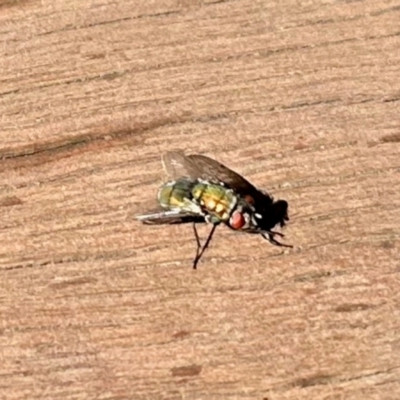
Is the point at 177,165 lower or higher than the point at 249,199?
higher

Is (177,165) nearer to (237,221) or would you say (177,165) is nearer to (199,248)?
(237,221)

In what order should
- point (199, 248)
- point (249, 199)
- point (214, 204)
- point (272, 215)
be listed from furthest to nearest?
point (214, 204) → point (249, 199) → point (272, 215) → point (199, 248)

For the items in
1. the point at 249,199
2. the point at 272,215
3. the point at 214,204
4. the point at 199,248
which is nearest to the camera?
the point at 199,248

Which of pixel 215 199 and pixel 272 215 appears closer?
pixel 272 215

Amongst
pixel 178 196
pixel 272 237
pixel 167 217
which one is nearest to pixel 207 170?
pixel 178 196

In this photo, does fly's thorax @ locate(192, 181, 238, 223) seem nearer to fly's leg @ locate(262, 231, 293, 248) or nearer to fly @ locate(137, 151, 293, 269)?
fly @ locate(137, 151, 293, 269)

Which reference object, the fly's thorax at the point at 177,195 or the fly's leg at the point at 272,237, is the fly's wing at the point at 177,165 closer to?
the fly's thorax at the point at 177,195

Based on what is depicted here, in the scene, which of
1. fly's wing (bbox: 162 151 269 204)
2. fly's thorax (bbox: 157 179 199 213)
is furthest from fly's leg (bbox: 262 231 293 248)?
fly's thorax (bbox: 157 179 199 213)
